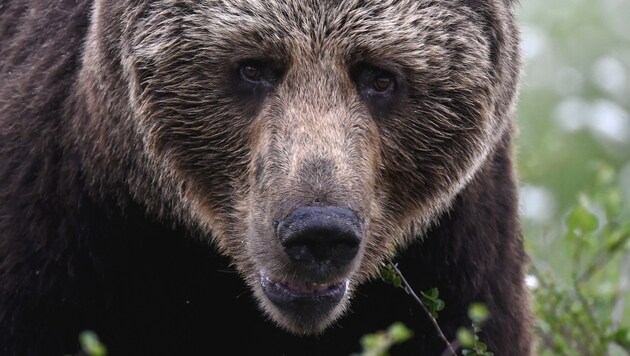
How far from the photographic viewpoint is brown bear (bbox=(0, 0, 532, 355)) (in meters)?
6.61

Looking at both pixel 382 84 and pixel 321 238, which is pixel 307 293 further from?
pixel 382 84

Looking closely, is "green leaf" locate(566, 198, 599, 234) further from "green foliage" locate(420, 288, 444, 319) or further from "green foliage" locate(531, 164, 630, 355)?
"green foliage" locate(420, 288, 444, 319)

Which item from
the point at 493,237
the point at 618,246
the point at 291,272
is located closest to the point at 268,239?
the point at 291,272

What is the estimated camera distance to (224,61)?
6.77m

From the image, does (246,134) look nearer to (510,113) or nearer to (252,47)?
(252,47)

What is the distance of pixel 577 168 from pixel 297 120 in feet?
33.1

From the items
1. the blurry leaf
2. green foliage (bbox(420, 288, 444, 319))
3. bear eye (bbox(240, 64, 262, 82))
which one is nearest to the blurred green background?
the blurry leaf

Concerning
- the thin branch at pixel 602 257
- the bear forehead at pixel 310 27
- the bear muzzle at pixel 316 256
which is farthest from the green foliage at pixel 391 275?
the thin branch at pixel 602 257

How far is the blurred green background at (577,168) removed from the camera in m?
9.00

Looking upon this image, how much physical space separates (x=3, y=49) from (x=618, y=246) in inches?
148

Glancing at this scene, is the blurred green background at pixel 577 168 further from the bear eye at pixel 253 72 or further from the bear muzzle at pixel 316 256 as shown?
the bear muzzle at pixel 316 256

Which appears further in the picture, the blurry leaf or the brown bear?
the blurry leaf

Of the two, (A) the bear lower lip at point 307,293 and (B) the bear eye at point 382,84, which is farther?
(B) the bear eye at point 382,84

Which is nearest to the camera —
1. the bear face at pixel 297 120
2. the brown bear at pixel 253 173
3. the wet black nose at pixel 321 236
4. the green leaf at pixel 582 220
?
the wet black nose at pixel 321 236
